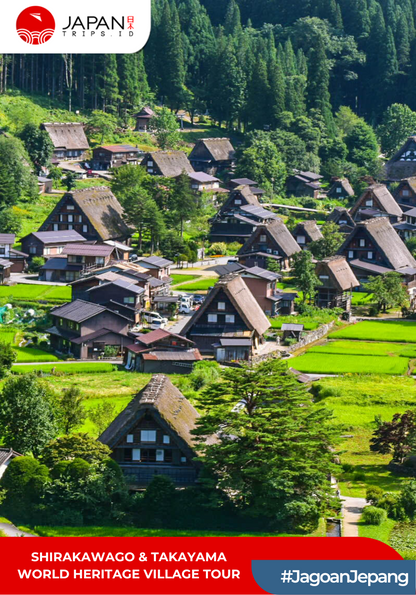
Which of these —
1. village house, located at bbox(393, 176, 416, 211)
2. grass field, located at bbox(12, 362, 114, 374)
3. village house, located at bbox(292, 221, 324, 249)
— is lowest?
grass field, located at bbox(12, 362, 114, 374)

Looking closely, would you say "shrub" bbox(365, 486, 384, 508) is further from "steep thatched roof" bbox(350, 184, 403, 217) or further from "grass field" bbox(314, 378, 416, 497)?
"steep thatched roof" bbox(350, 184, 403, 217)

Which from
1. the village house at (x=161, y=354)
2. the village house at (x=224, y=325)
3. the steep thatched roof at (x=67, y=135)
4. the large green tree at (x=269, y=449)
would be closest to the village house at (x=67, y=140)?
the steep thatched roof at (x=67, y=135)

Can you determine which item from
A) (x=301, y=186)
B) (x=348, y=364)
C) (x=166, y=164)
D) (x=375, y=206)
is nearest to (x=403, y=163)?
(x=301, y=186)

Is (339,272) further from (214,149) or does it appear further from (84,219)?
(214,149)

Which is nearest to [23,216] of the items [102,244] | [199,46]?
[102,244]

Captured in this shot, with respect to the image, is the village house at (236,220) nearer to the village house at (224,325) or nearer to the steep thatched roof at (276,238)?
the steep thatched roof at (276,238)

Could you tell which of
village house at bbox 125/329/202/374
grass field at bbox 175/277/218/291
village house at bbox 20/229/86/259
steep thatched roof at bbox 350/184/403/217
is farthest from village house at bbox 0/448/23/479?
steep thatched roof at bbox 350/184/403/217

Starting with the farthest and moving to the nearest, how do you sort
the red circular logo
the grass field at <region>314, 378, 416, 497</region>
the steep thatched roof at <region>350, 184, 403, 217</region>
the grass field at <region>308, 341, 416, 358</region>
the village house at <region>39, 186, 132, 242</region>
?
1. the steep thatched roof at <region>350, 184, 403, 217</region>
2. the village house at <region>39, 186, 132, 242</region>
3. the grass field at <region>308, 341, 416, 358</region>
4. the grass field at <region>314, 378, 416, 497</region>
5. the red circular logo
